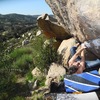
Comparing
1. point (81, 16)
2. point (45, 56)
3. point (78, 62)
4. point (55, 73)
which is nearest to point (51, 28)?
point (45, 56)

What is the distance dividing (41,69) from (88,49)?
18.8 ft

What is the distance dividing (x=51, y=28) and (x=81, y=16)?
518cm

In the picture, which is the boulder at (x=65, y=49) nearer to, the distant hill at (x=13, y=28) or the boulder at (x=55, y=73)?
the boulder at (x=55, y=73)

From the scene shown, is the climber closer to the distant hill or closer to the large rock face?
the large rock face

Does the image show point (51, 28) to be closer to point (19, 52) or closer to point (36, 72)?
point (36, 72)

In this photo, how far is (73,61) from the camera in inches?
346

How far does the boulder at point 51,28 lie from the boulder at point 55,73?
2.02 meters

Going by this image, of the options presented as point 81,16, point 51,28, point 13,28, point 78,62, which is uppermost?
point 81,16

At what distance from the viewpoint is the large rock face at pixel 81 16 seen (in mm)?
9531

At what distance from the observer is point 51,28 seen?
1525 cm

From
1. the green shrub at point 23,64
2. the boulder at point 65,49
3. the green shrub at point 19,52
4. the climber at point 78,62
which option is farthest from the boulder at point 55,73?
the green shrub at point 19,52

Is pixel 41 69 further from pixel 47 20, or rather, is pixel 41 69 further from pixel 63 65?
pixel 47 20

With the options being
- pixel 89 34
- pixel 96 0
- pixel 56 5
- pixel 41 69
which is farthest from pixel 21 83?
pixel 96 0

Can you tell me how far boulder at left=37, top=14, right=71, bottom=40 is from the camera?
15.0 m
